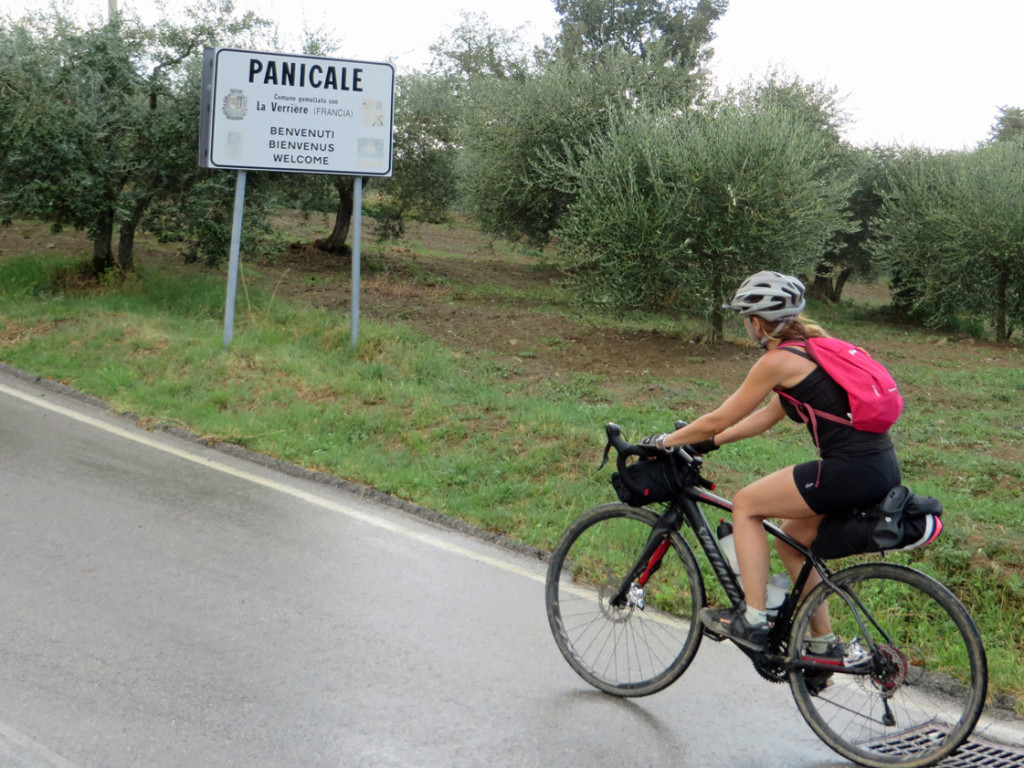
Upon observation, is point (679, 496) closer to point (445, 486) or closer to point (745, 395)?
point (745, 395)

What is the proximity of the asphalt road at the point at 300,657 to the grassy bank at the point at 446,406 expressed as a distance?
1.09 metres

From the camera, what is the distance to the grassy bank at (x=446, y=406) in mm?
6605

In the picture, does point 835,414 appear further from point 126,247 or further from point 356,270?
point 126,247

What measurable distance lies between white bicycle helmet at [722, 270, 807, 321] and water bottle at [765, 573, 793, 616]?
41.2 inches

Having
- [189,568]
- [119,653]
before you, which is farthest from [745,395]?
[189,568]

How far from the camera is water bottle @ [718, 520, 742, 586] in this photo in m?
3.99

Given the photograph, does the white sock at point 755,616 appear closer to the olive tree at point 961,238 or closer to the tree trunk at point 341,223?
the olive tree at point 961,238

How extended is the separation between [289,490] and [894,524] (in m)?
4.75

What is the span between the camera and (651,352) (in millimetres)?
13648

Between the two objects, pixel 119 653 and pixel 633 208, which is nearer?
pixel 119 653

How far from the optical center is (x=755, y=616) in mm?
3844

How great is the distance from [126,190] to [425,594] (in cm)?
1089

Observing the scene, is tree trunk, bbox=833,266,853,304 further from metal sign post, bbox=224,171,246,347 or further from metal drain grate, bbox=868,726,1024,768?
metal drain grate, bbox=868,726,1024,768

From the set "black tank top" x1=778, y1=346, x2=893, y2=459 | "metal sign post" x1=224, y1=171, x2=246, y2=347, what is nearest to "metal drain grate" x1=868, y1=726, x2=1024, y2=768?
"black tank top" x1=778, y1=346, x2=893, y2=459
